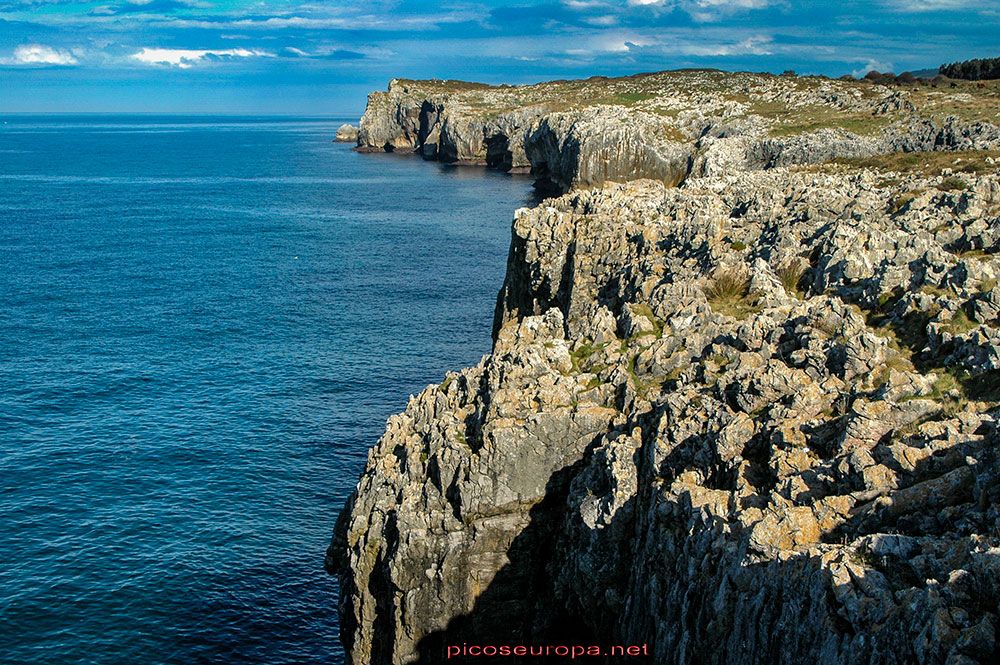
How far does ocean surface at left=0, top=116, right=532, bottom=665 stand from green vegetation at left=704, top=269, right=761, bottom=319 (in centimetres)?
2350

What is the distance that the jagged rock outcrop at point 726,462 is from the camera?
19500 millimetres

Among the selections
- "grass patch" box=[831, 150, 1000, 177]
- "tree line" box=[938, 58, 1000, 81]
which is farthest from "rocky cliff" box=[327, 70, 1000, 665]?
"tree line" box=[938, 58, 1000, 81]

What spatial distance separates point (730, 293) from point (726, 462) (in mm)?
14281

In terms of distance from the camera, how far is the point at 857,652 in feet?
56.9

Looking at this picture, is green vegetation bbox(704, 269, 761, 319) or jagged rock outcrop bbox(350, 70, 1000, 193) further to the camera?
jagged rock outcrop bbox(350, 70, 1000, 193)

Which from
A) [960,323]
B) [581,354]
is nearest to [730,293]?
[581,354]

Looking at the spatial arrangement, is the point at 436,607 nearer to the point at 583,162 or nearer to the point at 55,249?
the point at 55,249

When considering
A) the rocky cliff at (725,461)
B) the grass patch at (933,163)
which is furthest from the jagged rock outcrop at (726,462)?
the grass patch at (933,163)

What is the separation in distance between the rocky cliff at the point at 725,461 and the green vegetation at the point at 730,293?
0.17 meters

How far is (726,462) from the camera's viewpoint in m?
27.0

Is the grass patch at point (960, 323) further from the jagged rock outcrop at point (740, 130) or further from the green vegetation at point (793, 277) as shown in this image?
the jagged rock outcrop at point (740, 130)

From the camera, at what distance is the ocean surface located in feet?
144

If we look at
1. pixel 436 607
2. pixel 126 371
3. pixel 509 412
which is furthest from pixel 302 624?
pixel 126 371

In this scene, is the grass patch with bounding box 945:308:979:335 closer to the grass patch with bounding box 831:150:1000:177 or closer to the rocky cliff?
the rocky cliff
